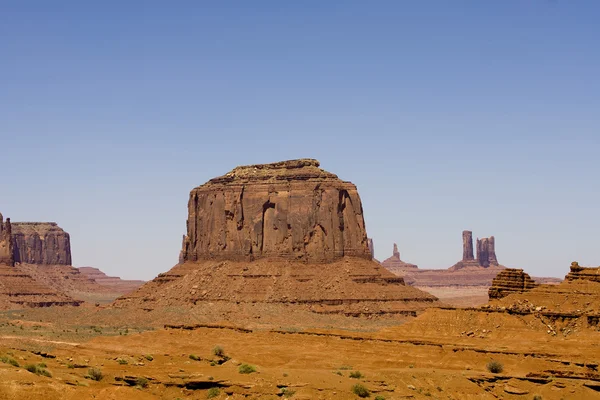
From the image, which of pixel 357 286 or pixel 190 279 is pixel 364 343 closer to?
pixel 357 286

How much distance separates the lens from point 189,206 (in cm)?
14988

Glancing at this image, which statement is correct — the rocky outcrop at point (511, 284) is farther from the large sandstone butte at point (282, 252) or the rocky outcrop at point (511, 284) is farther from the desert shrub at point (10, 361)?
the large sandstone butte at point (282, 252)

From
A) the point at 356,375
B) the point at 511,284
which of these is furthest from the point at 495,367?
the point at 511,284

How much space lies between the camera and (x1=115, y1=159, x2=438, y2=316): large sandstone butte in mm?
129875

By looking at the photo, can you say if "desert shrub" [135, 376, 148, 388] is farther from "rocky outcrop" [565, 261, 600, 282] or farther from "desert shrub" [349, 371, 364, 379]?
"rocky outcrop" [565, 261, 600, 282]

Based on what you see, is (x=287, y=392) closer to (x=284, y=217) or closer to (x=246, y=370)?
(x=246, y=370)

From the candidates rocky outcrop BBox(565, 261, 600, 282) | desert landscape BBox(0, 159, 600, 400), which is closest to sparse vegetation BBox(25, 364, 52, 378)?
desert landscape BBox(0, 159, 600, 400)

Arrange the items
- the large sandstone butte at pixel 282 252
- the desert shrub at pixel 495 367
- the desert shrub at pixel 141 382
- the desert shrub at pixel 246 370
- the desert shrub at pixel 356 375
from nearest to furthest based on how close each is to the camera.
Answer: the desert shrub at pixel 141 382 < the desert shrub at pixel 246 370 < the desert shrub at pixel 356 375 < the desert shrub at pixel 495 367 < the large sandstone butte at pixel 282 252

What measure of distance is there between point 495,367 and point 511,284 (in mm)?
18156

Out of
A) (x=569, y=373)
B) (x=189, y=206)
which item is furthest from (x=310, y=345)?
(x=189, y=206)

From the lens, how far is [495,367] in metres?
59.1

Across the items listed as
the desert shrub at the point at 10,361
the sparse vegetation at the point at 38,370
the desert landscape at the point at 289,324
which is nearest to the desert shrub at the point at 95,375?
the desert landscape at the point at 289,324

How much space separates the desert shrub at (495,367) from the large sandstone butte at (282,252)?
66.2 metres

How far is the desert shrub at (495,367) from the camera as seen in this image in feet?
193
